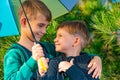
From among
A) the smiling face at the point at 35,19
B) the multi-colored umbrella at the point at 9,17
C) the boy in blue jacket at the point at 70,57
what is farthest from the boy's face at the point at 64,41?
the multi-colored umbrella at the point at 9,17

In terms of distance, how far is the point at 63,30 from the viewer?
3.43m

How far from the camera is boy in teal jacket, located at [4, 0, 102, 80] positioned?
10.3 feet

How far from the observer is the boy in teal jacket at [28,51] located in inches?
124

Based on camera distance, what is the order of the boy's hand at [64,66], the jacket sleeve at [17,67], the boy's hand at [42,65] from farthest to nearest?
the boy's hand at [64,66]
the jacket sleeve at [17,67]
the boy's hand at [42,65]

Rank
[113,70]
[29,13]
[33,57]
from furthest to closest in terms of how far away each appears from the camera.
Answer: [113,70] < [29,13] < [33,57]

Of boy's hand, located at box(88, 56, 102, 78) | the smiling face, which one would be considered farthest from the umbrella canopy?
boy's hand, located at box(88, 56, 102, 78)

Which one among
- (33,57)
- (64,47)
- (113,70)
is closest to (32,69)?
(33,57)

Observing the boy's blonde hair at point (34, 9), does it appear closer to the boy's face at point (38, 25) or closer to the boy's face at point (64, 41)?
the boy's face at point (38, 25)

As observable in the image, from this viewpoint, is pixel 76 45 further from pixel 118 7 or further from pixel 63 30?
pixel 118 7

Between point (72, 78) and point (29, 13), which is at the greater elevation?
point (29, 13)

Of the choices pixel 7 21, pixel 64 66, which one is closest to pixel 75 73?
pixel 64 66

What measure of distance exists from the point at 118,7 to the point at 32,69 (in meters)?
2.25

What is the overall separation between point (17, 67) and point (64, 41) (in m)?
0.38

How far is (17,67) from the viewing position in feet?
10.4
